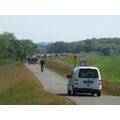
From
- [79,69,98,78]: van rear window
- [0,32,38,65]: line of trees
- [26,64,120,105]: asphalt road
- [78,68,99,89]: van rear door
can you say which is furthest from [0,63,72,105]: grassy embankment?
[0,32,38,65]: line of trees

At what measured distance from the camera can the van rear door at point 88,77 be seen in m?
25.4

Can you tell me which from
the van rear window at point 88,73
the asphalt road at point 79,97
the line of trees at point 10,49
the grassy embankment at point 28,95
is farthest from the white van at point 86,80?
the line of trees at point 10,49

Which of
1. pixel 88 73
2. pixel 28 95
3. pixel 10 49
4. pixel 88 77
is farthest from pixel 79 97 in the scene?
pixel 10 49

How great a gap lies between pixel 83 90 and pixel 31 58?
57696 mm

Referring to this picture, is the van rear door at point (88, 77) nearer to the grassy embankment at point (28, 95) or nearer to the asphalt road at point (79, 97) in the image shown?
the asphalt road at point (79, 97)

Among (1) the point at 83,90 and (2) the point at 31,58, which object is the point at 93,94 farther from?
(2) the point at 31,58

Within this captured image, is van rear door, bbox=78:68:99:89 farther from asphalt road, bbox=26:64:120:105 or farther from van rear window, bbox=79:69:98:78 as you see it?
asphalt road, bbox=26:64:120:105

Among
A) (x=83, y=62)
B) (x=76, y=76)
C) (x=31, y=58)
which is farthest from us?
(x=31, y=58)

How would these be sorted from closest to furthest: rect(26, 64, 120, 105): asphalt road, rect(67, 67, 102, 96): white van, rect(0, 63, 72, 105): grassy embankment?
rect(0, 63, 72, 105): grassy embankment → rect(26, 64, 120, 105): asphalt road → rect(67, 67, 102, 96): white van

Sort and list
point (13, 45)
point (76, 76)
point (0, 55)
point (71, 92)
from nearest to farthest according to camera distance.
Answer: point (76, 76) < point (71, 92) < point (0, 55) < point (13, 45)

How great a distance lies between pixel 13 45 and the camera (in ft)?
612

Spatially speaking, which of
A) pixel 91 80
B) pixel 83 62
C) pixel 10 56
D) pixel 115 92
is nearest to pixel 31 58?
pixel 83 62

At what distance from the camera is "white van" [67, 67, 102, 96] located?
25297 millimetres

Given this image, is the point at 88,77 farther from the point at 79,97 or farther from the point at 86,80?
the point at 79,97
